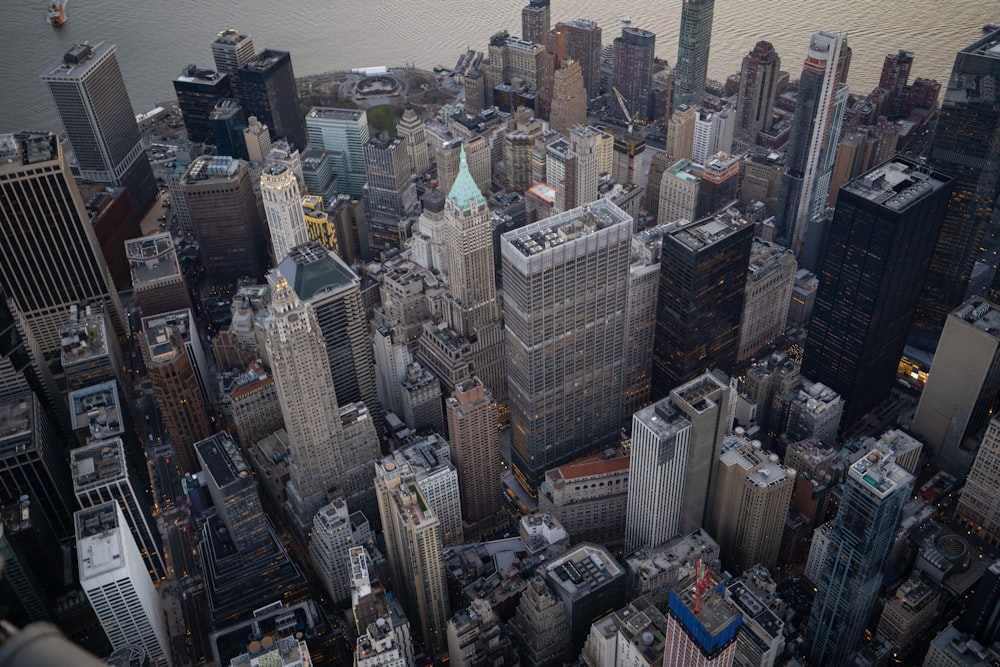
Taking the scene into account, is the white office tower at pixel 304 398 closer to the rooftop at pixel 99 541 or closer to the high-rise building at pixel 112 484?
the high-rise building at pixel 112 484

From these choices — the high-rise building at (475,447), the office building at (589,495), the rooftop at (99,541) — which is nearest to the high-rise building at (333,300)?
the high-rise building at (475,447)

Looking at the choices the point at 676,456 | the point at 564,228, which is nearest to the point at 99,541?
the point at 564,228

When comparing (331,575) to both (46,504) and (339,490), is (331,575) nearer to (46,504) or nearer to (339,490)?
(339,490)

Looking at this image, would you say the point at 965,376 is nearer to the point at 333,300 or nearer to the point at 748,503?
the point at 748,503

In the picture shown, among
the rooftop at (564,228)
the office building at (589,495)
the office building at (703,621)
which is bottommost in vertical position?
the office building at (589,495)

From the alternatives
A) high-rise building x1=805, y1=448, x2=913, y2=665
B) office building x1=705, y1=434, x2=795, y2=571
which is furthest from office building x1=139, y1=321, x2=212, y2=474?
high-rise building x1=805, y1=448, x2=913, y2=665

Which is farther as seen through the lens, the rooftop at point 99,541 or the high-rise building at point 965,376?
the high-rise building at point 965,376

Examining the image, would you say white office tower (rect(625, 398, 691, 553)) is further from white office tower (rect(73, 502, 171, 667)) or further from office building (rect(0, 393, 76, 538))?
office building (rect(0, 393, 76, 538))
